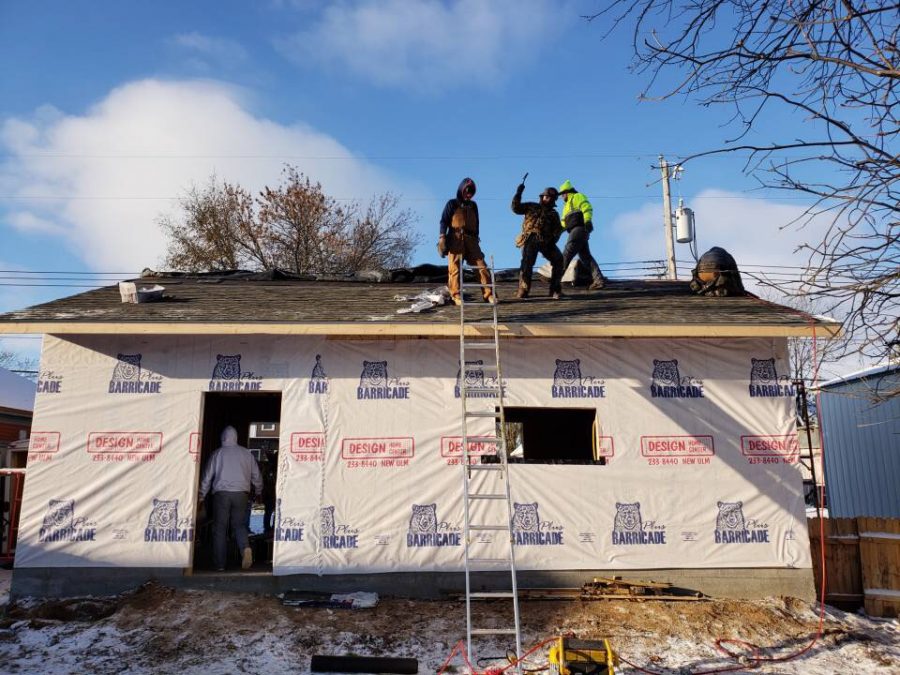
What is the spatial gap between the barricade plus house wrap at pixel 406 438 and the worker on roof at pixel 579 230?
2245 millimetres

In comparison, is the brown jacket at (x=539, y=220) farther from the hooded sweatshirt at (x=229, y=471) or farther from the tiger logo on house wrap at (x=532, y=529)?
the hooded sweatshirt at (x=229, y=471)

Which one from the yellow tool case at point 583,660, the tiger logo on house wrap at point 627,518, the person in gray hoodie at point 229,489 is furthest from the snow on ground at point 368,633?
the yellow tool case at point 583,660

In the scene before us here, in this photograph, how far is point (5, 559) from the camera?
11.1m

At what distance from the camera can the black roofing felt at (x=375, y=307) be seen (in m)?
8.13

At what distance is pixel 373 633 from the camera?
673 cm

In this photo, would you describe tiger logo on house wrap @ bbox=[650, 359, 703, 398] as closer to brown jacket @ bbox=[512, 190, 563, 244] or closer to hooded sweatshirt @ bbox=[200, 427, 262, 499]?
brown jacket @ bbox=[512, 190, 563, 244]

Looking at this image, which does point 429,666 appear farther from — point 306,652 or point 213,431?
point 213,431

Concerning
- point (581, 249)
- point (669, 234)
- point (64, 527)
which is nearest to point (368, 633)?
point (64, 527)

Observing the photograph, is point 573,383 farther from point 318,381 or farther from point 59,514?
point 59,514

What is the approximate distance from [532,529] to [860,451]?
9.68 metres

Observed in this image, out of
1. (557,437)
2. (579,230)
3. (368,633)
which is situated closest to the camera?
(368,633)

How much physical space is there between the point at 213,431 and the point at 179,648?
510 cm

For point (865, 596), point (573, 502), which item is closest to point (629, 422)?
point (573, 502)

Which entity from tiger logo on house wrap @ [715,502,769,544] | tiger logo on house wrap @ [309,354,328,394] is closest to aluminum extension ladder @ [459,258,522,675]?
tiger logo on house wrap @ [309,354,328,394]
